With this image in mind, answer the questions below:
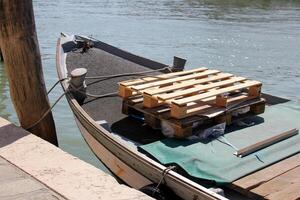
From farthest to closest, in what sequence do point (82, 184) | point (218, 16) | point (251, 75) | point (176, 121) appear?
A: point (218, 16), point (251, 75), point (176, 121), point (82, 184)

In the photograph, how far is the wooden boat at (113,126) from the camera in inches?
193

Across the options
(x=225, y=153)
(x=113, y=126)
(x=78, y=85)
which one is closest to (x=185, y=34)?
(x=78, y=85)

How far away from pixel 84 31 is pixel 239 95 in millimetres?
15017

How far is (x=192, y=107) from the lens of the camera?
19.8 ft

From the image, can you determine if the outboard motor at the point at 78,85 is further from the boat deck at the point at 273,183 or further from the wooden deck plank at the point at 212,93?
the boat deck at the point at 273,183

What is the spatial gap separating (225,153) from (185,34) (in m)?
15.7

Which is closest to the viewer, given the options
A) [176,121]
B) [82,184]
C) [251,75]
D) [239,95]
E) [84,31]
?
[82,184]

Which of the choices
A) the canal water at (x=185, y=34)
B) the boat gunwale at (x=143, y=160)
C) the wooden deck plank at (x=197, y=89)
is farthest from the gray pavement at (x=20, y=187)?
the canal water at (x=185, y=34)

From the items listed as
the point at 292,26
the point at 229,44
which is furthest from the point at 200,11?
the point at 229,44

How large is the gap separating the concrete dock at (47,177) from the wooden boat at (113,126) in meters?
0.58

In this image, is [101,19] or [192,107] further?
[101,19]

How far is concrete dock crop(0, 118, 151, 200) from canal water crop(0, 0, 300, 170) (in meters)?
3.03

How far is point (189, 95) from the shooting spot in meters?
Answer: 6.25

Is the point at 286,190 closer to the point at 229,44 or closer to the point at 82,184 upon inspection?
the point at 82,184
